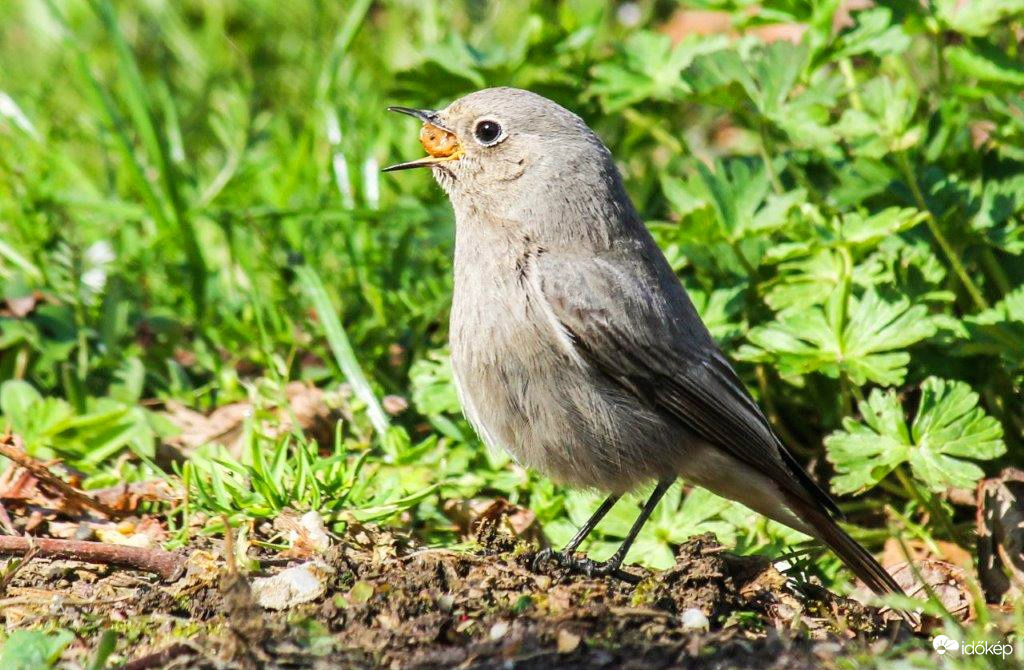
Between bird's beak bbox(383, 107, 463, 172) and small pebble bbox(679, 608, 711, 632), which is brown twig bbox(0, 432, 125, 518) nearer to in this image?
bird's beak bbox(383, 107, 463, 172)

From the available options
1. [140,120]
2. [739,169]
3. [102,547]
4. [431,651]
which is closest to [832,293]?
[739,169]

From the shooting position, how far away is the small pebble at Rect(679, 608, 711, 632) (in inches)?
149

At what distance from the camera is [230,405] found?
18.8 ft

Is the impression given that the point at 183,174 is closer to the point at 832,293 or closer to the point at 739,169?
the point at 739,169

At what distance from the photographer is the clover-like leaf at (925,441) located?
4.61 m

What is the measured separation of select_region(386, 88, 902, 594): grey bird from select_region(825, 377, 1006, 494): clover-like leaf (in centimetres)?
20

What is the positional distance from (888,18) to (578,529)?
2.71 metres

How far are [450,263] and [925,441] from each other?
8.36ft

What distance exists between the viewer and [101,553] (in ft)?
13.3

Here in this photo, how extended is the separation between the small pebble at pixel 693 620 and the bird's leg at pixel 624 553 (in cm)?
43

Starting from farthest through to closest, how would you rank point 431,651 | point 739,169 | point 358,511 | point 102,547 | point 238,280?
point 238,280 < point 739,169 < point 358,511 < point 102,547 < point 431,651

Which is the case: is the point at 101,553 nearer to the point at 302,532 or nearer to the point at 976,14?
the point at 302,532
